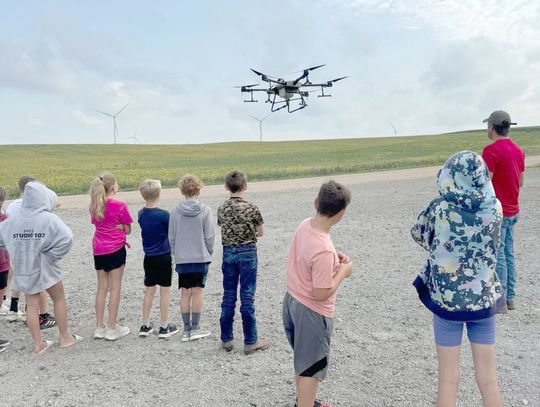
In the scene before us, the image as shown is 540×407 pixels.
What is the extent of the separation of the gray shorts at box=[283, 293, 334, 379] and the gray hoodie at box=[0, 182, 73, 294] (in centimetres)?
290

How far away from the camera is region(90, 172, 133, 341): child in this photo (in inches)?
215

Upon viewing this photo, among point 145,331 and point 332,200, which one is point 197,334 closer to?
point 145,331

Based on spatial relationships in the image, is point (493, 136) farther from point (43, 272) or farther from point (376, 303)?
point (43, 272)

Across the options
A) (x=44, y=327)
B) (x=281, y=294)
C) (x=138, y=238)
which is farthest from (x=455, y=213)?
(x=138, y=238)

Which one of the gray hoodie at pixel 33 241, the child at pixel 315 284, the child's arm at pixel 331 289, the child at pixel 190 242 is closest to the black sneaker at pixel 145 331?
the child at pixel 190 242

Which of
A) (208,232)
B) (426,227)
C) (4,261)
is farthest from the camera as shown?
(4,261)

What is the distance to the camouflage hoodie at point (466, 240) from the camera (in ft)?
10.5

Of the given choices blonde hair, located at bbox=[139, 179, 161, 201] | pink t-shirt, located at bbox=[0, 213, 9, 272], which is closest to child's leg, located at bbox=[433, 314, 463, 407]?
blonde hair, located at bbox=[139, 179, 161, 201]

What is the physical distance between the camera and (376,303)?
6383 mm

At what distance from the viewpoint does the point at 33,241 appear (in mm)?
5172

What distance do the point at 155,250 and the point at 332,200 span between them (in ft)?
8.95

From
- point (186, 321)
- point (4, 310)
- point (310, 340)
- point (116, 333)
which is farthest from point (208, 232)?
point (4, 310)

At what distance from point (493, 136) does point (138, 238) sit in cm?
769

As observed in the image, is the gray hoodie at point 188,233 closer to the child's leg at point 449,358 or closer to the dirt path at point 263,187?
the child's leg at point 449,358
